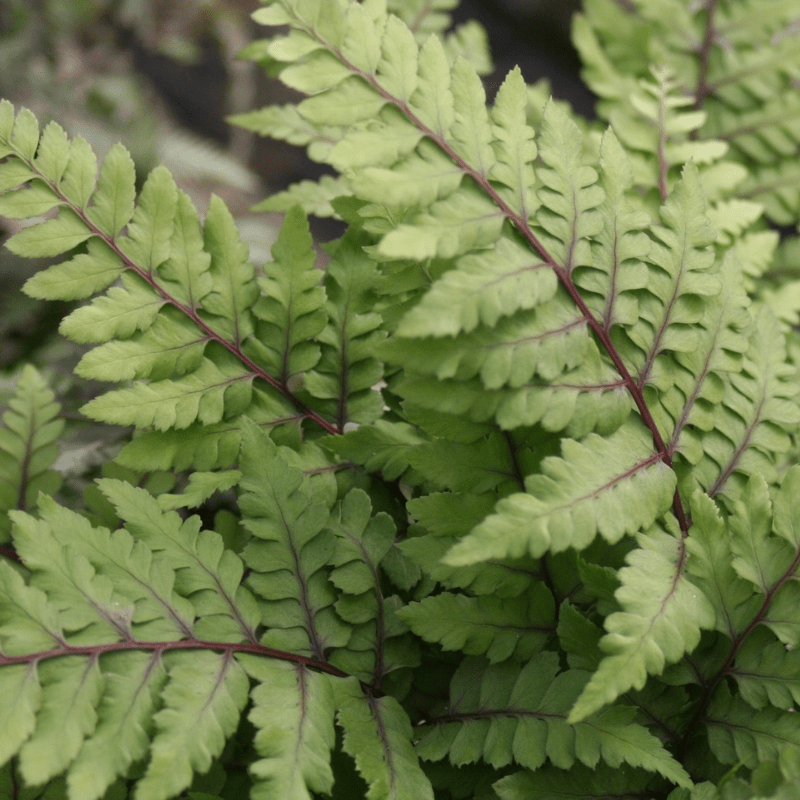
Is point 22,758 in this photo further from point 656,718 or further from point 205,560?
point 656,718

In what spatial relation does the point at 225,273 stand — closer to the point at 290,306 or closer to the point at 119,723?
the point at 290,306

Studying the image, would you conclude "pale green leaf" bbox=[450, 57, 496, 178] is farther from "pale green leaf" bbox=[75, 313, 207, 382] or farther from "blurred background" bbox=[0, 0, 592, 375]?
"blurred background" bbox=[0, 0, 592, 375]

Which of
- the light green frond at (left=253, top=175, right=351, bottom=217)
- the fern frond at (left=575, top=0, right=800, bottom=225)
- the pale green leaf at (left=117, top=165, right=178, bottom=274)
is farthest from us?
the fern frond at (left=575, top=0, right=800, bottom=225)

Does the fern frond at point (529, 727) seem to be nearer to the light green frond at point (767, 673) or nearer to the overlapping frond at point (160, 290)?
the light green frond at point (767, 673)

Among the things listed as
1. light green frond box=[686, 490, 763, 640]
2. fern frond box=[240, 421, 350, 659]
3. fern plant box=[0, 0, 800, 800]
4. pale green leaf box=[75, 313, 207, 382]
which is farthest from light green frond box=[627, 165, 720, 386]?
pale green leaf box=[75, 313, 207, 382]

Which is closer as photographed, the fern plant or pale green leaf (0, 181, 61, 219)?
the fern plant

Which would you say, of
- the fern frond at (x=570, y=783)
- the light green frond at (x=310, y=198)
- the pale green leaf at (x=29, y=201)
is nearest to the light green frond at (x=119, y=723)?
the fern frond at (x=570, y=783)
